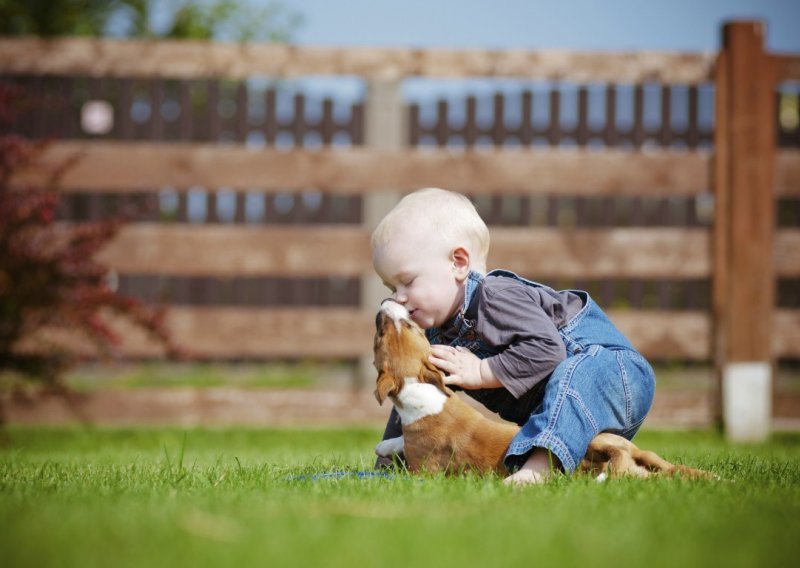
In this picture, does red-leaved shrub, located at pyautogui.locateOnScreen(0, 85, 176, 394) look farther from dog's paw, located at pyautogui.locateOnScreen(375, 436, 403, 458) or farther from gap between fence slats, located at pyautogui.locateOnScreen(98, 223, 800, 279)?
dog's paw, located at pyautogui.locateOnScreen(375, 436, 403, 458)

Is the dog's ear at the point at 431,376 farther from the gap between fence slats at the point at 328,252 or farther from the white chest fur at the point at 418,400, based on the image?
the gap between fence slats at the point at 328,252

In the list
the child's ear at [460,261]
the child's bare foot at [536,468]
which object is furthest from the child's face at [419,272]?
the child's bare foot at [536,468]

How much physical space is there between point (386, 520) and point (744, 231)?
4.35 meters

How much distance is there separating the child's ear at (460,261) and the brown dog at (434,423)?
267 millimetres

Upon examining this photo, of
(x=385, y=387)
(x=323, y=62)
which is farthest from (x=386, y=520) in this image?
(x=323, y=62)

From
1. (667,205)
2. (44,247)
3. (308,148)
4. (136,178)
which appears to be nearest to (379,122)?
(308,148)

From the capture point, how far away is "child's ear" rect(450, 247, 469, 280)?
289 centimetres

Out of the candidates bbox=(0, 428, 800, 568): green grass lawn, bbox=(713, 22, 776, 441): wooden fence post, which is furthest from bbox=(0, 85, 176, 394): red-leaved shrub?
bbox=(713, 22, 776, 441): wooden fence post

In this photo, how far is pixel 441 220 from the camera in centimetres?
288

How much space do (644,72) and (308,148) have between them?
210 centimetres

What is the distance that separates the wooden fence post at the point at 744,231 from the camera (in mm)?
5539

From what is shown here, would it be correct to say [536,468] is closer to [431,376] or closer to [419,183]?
[431,376]

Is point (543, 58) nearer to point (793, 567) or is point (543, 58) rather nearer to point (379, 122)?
point (379, 122)

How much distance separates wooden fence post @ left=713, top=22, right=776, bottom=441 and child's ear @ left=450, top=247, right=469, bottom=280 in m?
3.20
